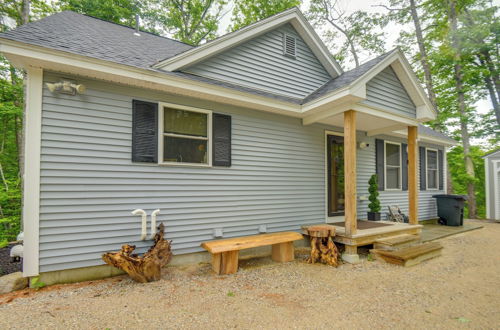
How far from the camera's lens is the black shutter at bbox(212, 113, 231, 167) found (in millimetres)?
4305

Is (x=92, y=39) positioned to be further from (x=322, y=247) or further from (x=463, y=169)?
(x=463, y=169)

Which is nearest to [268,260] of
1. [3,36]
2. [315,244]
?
[315,244]

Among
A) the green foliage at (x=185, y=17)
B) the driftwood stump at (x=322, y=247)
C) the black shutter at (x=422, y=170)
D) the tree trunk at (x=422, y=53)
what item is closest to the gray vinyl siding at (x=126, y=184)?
the driftwood stump at (x=322, y=247)

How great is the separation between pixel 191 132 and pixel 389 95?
4.34m

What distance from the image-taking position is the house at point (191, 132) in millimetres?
3109

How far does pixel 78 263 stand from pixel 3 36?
2.94m

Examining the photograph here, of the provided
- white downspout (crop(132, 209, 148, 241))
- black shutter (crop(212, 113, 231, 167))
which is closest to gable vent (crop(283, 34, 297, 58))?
black shutter (crop(212, 113, 231, 167))

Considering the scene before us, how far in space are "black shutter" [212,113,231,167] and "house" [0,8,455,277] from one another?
0.03 meters

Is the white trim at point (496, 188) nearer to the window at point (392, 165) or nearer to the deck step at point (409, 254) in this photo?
the window at point (392, 165)

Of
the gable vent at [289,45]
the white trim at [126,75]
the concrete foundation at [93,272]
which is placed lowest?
the concrete foundation at [93,272]

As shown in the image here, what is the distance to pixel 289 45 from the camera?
559 centimetres

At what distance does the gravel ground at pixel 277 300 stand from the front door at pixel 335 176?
82.7 inches

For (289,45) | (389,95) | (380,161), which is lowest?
(380,161)

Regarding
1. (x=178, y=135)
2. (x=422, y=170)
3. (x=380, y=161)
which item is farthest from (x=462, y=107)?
(x=178, y=135)
